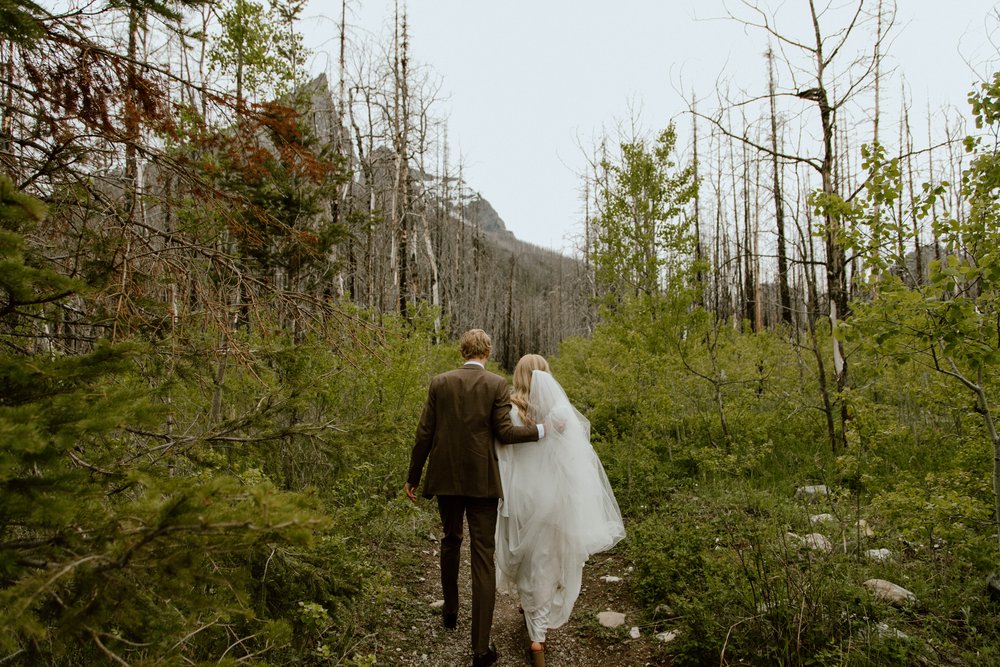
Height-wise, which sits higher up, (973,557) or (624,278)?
(624,278)

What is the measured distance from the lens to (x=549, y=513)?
157 inches

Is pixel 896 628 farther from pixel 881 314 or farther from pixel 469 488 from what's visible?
pixel 469 488

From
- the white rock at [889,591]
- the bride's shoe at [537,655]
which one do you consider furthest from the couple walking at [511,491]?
the white rock at [889,591]

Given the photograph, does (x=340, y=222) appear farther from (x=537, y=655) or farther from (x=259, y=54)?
(x=537, y=655)

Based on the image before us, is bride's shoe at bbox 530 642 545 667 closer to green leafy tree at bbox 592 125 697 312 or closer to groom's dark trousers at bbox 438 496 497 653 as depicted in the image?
groom's dark trousers at bbox 438 496 497 653

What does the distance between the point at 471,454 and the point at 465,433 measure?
0.15 meters

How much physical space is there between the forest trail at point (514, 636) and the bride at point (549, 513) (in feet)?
1.12

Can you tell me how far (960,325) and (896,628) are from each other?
186 centimetres

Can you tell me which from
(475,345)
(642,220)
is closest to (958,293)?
(475,345)

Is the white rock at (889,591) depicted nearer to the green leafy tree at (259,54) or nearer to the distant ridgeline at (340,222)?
the distant ridgeline at (340,222)

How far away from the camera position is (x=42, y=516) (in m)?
1.41

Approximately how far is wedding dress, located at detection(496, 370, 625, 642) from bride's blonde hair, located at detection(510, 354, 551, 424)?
6 cm

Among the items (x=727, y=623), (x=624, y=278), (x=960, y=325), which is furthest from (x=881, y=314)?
(x=624, y=278)

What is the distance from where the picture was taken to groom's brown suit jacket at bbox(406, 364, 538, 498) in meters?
3.85
